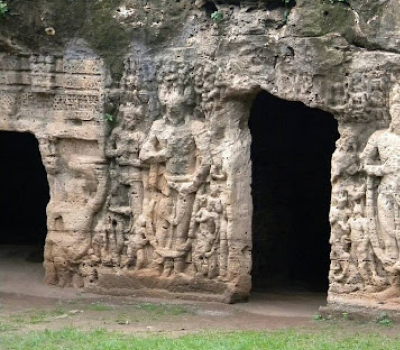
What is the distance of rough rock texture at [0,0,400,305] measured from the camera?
12.6m

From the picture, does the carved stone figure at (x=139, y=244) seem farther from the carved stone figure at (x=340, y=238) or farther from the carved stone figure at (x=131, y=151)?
the carved stone figure at (x=340, y=238)

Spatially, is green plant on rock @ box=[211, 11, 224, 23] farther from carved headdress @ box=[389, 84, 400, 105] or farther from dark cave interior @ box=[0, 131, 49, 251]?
dark cave interior @ box=[0, 131, 49, 251]

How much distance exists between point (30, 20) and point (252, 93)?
9.90 feet

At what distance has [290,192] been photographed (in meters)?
16.3

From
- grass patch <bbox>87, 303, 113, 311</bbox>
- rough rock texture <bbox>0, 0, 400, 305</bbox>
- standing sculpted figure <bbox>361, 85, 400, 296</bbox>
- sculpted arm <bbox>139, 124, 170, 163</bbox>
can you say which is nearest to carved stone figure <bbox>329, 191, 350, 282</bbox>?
rough rock texture <bbox>0, 0, 400, 305</bbox>

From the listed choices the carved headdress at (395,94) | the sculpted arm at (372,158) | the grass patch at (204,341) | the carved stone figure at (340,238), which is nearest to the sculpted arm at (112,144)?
the grass patch at (204,341)

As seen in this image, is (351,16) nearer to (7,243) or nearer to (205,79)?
(205,79)

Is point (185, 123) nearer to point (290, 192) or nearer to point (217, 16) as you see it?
point (217, 16)

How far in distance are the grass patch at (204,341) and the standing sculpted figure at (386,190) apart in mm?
1012

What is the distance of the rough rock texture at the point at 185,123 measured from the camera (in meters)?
12.6

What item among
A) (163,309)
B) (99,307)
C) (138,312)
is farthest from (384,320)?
(99,307)

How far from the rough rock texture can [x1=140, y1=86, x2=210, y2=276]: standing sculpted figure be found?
2 centimetres

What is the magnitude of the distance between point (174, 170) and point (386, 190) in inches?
104

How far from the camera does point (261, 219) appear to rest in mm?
15789
